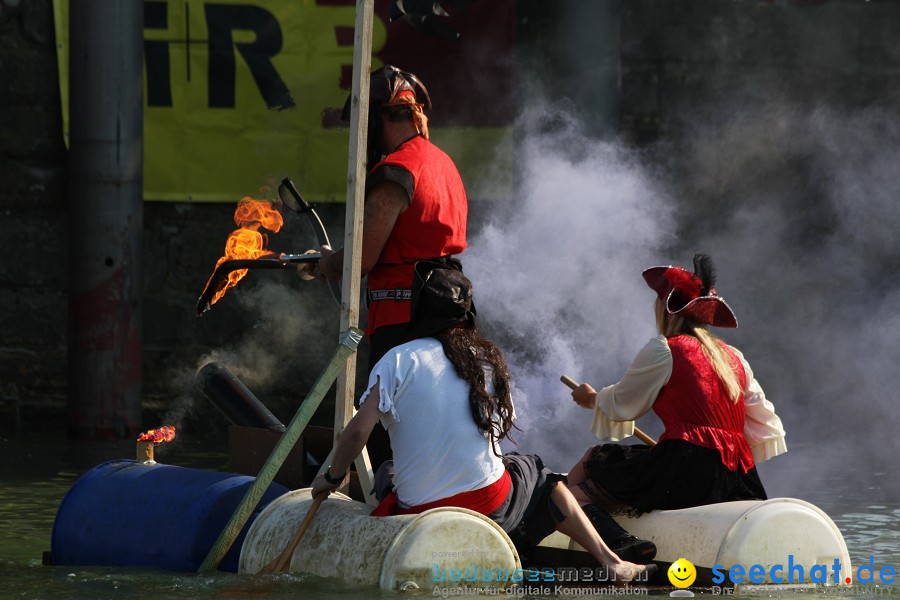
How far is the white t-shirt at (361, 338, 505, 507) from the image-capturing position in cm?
528

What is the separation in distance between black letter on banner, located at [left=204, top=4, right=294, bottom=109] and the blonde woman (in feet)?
16.0

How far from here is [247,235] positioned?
6.68m

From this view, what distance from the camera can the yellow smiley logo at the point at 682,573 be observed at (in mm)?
5473

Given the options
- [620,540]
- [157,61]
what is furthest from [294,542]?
[157,61]

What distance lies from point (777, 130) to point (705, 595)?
231 inches

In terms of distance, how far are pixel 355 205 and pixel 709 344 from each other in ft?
4.98

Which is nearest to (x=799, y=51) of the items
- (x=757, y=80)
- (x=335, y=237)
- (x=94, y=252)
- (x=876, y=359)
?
(x=757, y=80)

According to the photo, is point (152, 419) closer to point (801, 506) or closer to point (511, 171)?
point (511, 171)

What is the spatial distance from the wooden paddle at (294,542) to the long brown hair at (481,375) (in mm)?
673

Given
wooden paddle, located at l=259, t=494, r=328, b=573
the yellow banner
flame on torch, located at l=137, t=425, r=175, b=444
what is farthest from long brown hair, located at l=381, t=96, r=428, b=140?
the yellow banner

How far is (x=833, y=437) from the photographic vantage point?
10.0 metres

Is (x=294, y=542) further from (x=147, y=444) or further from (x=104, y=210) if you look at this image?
(x=104, y=210)

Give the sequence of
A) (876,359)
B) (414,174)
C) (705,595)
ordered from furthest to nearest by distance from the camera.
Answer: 1. (876,359)
2. (414,174)
3. (705,595)

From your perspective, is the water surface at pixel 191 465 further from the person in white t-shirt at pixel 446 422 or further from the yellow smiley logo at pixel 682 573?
the person in white t-shirt at pixel 446 422
